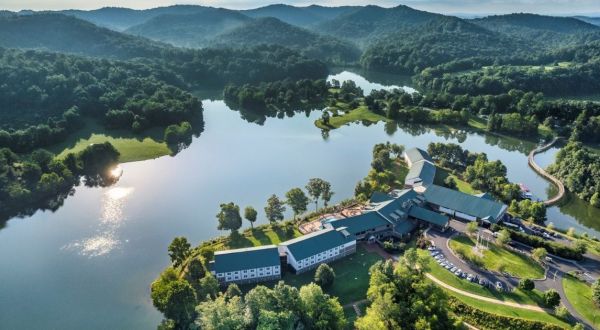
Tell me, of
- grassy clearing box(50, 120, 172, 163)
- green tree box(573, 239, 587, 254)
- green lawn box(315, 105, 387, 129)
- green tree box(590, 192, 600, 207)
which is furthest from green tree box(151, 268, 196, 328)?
green lawn box(315, 105, 387, 129)

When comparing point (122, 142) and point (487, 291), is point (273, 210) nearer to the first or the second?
point (487, 291)

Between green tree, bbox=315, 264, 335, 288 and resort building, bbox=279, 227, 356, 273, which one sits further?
resort building, bbox=279, 227, 356, 273

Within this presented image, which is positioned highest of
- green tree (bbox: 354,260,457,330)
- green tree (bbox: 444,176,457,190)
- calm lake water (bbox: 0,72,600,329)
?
green tree (bbox: 444,176,457,190)

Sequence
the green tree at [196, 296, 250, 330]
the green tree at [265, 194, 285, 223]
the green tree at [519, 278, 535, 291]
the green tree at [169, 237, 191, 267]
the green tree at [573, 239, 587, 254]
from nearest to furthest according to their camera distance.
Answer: the green tree at [196, 296, 250, 330], the green tree at [519, 278, 535, 291], the green tree at [169, 237, 191, 267], the green tree at [573, 239, 587, 254], the green tree at [265, 194, 285, 223]

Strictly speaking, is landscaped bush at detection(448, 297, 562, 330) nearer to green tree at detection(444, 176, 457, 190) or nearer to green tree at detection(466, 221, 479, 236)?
green tree at detection(466, 221, 479, 236)

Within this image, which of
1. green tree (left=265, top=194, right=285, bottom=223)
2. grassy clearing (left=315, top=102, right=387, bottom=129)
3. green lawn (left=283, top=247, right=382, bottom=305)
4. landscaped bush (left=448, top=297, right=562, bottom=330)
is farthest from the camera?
grassy clearing (left=315, top=102, right=387, bottom=129)

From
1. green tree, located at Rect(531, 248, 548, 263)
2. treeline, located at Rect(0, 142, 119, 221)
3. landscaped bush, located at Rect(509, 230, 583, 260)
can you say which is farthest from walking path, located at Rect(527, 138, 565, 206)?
treeline, located at Rect(0, 142, 119, 221)

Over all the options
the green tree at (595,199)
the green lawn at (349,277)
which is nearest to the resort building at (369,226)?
the green lawn at (349,277)

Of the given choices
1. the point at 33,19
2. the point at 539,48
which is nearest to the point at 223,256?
the point at 33,19

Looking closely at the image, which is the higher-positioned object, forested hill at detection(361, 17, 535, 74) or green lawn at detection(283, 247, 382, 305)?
forested hill at detection(361, 17, 535, 74)
